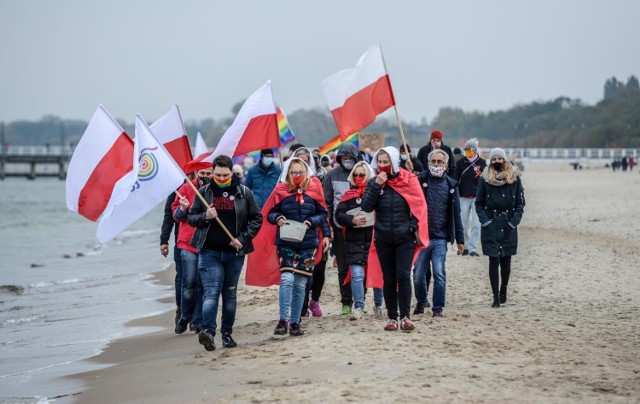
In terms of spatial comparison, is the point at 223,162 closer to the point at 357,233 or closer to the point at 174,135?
the point at 357,233

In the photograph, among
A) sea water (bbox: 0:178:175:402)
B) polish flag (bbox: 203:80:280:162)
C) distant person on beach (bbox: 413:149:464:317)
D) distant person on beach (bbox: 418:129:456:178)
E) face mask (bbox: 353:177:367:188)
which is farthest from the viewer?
distant person on beach (bbox: 418:129:456:178)

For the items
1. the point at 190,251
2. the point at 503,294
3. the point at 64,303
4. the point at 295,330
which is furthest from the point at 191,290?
the point at 64,303

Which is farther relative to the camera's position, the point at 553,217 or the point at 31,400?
the point at 553,217

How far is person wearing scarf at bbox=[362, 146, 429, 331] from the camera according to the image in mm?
9273

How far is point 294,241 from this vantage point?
955 cm

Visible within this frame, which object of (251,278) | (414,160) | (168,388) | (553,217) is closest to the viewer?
(168,388)

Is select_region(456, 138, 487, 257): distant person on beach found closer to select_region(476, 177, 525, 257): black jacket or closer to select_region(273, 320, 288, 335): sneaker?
select_region(476, 177, 525, 257): black jacket

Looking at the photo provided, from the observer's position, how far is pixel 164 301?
15781 millimetres

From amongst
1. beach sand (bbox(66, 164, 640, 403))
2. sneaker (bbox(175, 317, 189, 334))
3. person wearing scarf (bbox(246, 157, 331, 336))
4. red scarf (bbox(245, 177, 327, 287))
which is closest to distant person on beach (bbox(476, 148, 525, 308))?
beach sand (bbox(66, 164, 640, 403))

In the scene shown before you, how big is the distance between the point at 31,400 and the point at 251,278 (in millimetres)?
2625

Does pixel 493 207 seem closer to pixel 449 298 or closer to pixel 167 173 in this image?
pixel 449 298

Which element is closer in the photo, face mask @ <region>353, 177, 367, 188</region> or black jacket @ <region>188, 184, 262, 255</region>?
black jacket @ <region>188, 184, 262, 255</region>

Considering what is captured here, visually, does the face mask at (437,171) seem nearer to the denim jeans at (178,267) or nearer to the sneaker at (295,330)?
the sneaker at (295,330)

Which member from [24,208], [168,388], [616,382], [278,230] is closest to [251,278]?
[278,230]
